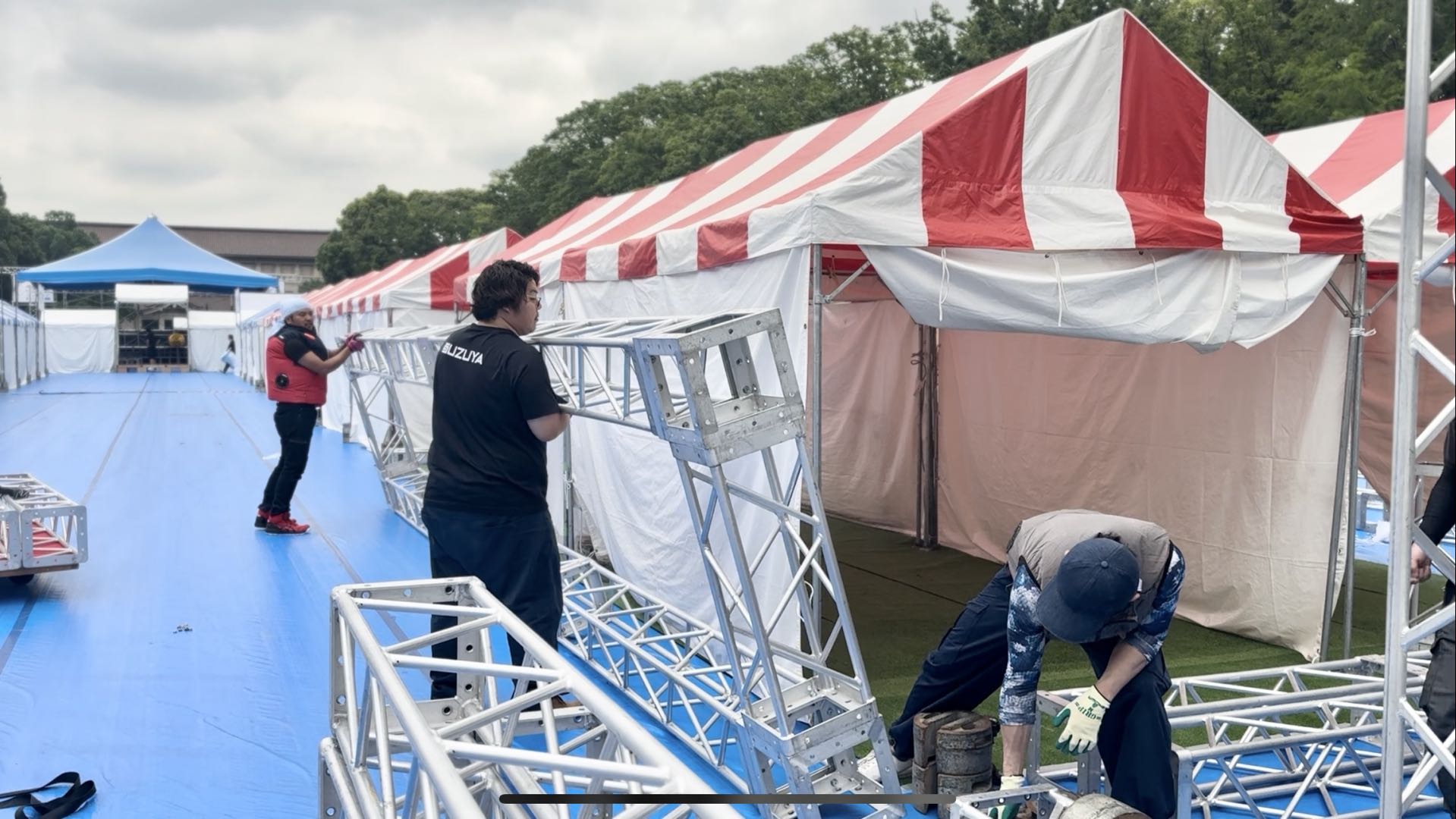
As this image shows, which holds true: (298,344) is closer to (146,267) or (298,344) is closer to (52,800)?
(52,800)

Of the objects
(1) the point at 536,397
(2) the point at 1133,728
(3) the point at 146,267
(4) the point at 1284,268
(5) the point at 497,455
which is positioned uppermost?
(3) the point at 146,267

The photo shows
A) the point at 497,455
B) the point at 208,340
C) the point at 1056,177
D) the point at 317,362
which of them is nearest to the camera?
the point at 497,455

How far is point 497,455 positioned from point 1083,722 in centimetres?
222

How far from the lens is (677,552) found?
6.29 m

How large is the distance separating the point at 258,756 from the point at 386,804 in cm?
251

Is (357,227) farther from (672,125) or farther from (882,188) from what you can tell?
(882,188)

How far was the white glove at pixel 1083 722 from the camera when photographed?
316cm

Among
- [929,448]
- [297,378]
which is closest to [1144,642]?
[929,448]

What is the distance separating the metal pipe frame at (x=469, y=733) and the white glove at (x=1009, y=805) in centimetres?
93

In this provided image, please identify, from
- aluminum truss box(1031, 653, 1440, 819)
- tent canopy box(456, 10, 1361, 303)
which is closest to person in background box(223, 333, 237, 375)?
tent canopy box(456, 10, 1361, 303)

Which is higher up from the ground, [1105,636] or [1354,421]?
[1354,421]

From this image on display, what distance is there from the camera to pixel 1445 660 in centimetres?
271

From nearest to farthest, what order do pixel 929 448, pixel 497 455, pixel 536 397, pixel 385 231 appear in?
pixel 536 397 → pixel 497 455 → pixel 929 448 → pixel 385 231

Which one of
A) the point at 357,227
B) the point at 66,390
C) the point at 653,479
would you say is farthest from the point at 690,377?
the point at 357,227
